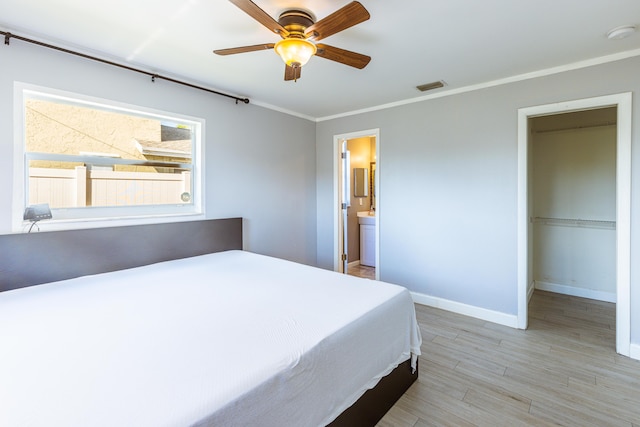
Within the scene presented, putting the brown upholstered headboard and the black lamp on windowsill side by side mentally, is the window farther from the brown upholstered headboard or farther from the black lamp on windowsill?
the brown upholstered headboard

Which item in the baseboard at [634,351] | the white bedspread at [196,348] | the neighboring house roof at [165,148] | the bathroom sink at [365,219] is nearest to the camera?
the white bedspread at [196,348]

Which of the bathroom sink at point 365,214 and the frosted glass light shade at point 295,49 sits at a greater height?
the frosted glass light shade at point 295,49

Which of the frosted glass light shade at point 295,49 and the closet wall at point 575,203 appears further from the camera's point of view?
the closet wall at point 575,203

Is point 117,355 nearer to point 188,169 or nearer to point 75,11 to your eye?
point 75,11

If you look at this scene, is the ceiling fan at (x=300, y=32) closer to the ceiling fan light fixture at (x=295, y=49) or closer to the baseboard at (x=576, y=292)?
the ceiling fan light fixture at (x=295, y=49)

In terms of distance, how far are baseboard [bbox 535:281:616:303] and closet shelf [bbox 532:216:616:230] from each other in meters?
0.79

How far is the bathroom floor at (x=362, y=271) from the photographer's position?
15.6 ft

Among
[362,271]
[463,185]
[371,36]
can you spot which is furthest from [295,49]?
[362,271]

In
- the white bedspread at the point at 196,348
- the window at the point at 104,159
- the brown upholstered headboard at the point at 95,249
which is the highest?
the window at the point at 104,159

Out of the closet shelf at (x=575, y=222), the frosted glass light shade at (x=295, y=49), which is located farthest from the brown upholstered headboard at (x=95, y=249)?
the closet shelf at (x=575, y=222)

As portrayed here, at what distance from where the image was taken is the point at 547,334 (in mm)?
2793

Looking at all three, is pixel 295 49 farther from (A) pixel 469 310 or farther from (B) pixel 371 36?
(A) pixel 469 310

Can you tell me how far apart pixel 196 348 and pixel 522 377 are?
2229 millimetres

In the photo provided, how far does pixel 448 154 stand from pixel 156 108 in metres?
2.96
